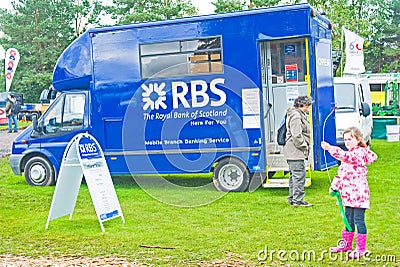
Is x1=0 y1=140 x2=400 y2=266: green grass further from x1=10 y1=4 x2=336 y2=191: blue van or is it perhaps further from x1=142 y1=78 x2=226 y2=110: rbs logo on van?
x1=142 y1=78 x2=226 y2=110: rbs logo on van

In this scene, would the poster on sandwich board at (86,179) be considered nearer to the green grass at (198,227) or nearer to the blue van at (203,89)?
the green grass at (198,227)

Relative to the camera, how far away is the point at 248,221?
891cm

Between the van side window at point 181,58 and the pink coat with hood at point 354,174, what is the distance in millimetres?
4831

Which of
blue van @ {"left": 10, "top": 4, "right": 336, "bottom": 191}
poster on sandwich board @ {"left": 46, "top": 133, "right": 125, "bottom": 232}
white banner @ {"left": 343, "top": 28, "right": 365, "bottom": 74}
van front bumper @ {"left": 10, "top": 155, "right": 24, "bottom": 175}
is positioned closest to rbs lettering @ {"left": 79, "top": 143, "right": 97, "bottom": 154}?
poster on sandwich board @ {"left": 46, "top": 133, "right": 125, "bottom": 232}

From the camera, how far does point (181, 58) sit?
1144 centimetres

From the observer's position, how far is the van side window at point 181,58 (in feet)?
36.9

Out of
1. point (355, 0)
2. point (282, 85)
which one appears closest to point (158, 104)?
point (282, 85)

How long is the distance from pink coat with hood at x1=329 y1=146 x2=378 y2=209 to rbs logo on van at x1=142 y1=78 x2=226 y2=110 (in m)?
4.65

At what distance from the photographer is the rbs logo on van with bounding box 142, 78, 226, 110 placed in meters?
11.2

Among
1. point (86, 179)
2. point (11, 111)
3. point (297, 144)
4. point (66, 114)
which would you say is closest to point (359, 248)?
point (297, 144)

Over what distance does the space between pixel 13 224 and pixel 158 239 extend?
2.61 meters

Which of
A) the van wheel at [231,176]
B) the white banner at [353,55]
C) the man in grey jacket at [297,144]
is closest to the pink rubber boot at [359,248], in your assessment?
the man in grey jacket at [297,144]

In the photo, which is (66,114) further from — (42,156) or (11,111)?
(11,111)

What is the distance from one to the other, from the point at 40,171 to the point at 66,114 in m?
1.33
